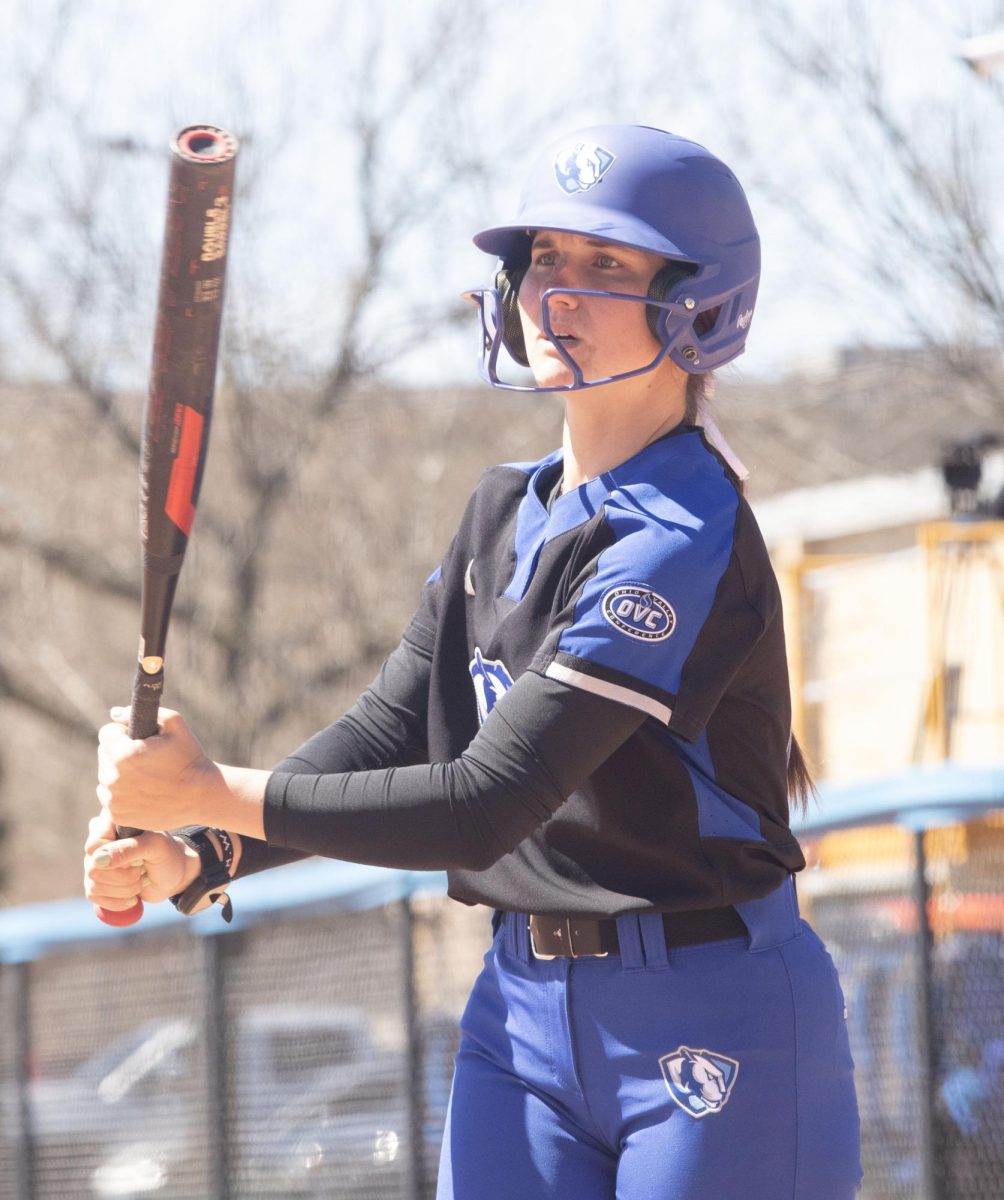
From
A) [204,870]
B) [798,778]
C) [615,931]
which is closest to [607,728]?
[615,931]

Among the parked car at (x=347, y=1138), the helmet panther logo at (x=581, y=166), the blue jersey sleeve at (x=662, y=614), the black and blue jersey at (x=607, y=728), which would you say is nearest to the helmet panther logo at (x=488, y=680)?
the black and blue jersey at (x=607, y=728)

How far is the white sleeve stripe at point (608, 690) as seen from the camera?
2.07 m

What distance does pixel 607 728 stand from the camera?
2.08 meters

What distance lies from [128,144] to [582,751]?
1103 centimetres

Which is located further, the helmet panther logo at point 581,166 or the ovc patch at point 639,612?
the helmet panther logo at point 581,166

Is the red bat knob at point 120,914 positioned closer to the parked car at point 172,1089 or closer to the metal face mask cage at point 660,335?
the metal face mask cage at point 660,335

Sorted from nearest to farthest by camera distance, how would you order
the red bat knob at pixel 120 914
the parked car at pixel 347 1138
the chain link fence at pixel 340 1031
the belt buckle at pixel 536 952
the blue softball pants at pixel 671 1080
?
the blue softball pants at pixel 671 1080 → the belt buckle at pixel 536 952 → the red bat knob at pixel 120 914 → the chain link fence at pixel 340 1031 → the parked car at pixel 347 1138

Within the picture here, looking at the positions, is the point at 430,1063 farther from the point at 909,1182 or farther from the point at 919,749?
the point at 919,749

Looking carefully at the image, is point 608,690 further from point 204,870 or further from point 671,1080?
point 204,870

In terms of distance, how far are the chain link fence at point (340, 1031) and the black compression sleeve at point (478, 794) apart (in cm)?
264

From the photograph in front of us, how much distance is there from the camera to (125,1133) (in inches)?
204

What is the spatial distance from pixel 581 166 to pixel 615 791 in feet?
2.93

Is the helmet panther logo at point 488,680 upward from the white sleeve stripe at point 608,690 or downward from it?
upward

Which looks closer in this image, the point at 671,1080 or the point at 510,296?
the point at 671,1080
